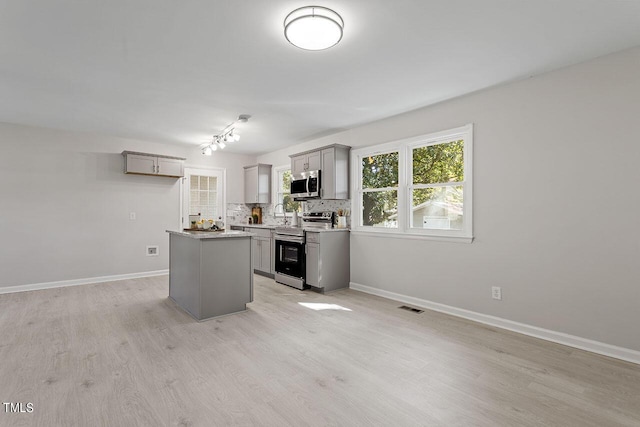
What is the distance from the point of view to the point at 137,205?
5.59m

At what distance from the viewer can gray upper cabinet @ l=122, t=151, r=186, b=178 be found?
17.4 ft

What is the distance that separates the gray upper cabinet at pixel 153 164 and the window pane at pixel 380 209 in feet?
11.2

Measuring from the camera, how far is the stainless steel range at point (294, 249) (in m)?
4.74

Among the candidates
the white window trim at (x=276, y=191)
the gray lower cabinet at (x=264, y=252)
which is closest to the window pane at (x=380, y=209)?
the gray lower cabinet at (x=264, y=252)

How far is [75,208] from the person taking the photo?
16.5 ft

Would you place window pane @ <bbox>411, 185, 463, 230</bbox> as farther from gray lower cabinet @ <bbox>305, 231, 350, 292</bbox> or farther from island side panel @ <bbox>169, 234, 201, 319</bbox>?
island side panel @ <bbox>169, 234, 201, 319</bbox>

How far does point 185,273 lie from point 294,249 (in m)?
1.68

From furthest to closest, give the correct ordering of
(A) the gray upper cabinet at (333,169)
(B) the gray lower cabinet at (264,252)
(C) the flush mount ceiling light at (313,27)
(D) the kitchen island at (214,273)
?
1. (B) the gray lower cabinet at (264,252)
2. (A) the gray upper cabinet at (333,169)
3. (D) the kitchen island at (214,273)
4. (C) the flush mount ceiling light at (313,27)

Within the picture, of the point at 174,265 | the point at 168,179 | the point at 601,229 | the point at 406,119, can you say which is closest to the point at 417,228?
the point at 406,119

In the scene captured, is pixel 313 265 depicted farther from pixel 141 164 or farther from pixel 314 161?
pixel 141 164

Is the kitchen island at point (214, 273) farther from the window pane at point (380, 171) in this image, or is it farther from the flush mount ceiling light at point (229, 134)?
the window pane at point (380, 171)

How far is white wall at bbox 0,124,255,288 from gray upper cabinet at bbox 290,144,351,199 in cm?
293

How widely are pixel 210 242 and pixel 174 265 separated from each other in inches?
42.5

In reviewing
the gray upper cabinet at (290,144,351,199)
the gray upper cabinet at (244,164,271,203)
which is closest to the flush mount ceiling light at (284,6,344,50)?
the gray upper cabinet at (290,144,351,199)
